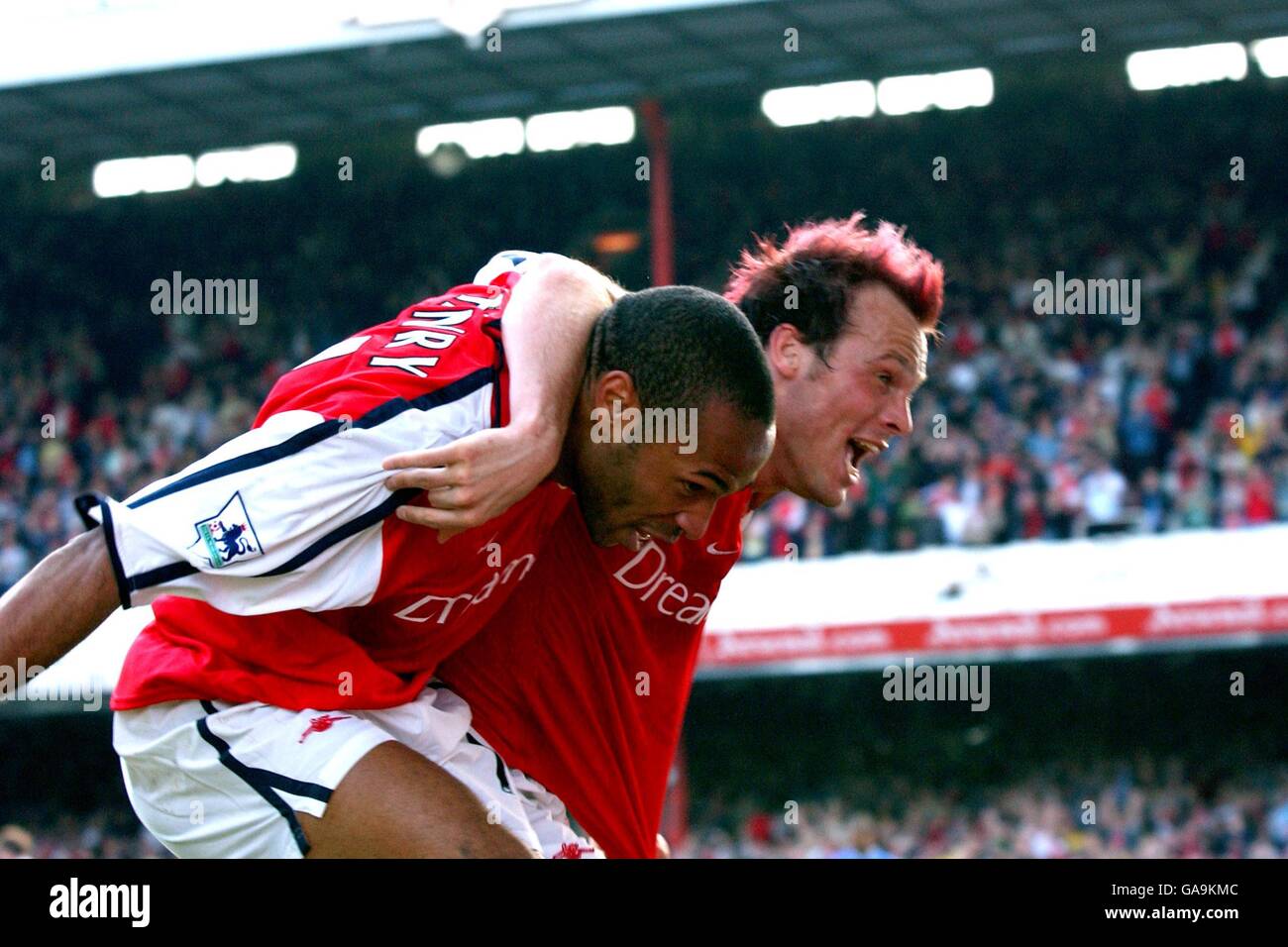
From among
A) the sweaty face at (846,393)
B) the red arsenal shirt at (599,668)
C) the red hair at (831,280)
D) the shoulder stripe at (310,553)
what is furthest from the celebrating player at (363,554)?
the red hair at (831,280)

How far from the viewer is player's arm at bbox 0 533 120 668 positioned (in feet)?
10.1

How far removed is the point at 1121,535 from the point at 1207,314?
3162 mm

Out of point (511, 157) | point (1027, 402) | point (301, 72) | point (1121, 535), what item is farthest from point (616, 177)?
point (1121, 535)

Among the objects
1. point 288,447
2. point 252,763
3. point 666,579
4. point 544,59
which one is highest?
point 544,59

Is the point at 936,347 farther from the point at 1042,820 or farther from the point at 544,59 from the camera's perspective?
the point at 544,59

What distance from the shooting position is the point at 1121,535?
1404 centimetres

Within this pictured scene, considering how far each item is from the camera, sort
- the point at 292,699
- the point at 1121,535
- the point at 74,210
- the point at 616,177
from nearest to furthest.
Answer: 1. the point at 292,699
2. the point at 1121,535
3. the point at 616,177
4. the point at 74,210

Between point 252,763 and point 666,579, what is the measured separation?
3.84 feet

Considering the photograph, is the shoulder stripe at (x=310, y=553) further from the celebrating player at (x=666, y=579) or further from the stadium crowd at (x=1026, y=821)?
the stadium crowd at (x=1026, y=821)

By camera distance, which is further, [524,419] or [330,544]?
[524,419]

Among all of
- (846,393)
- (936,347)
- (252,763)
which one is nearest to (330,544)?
(252,763)

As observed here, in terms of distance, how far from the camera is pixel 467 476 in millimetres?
3309

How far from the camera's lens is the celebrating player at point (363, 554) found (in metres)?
3.24
